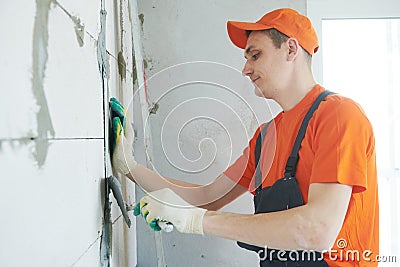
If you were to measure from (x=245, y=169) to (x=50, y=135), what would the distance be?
1052 mm

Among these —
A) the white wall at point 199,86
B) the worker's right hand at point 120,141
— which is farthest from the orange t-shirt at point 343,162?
the white wall at point 199,86

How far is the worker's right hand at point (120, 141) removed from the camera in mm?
1451

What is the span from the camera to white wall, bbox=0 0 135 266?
0.64 m

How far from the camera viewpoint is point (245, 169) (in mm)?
1758

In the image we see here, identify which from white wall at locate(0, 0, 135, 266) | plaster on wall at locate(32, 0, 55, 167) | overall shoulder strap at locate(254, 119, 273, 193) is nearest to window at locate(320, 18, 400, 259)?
overall shoulder strap at locate(254, 119, 273, 193)

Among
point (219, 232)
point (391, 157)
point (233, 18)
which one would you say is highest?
point (233, 18)

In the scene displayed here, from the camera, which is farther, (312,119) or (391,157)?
(391,157)

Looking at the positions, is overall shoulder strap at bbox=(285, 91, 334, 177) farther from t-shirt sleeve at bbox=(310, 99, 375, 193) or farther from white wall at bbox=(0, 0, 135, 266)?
white wall at bbox=(0, 0, 135, 266)

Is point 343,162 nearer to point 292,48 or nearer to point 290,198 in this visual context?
point 290,198

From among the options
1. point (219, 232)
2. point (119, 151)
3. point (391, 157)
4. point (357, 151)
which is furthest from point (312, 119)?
point (391, 157)

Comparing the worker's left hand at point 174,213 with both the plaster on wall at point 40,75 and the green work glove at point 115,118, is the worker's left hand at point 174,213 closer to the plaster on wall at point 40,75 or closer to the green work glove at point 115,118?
the green work glove at point 115,118

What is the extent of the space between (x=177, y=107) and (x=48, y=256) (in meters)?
1.55

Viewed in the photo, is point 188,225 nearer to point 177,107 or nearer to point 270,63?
point 270,63

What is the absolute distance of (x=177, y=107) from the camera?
2.29 metres
